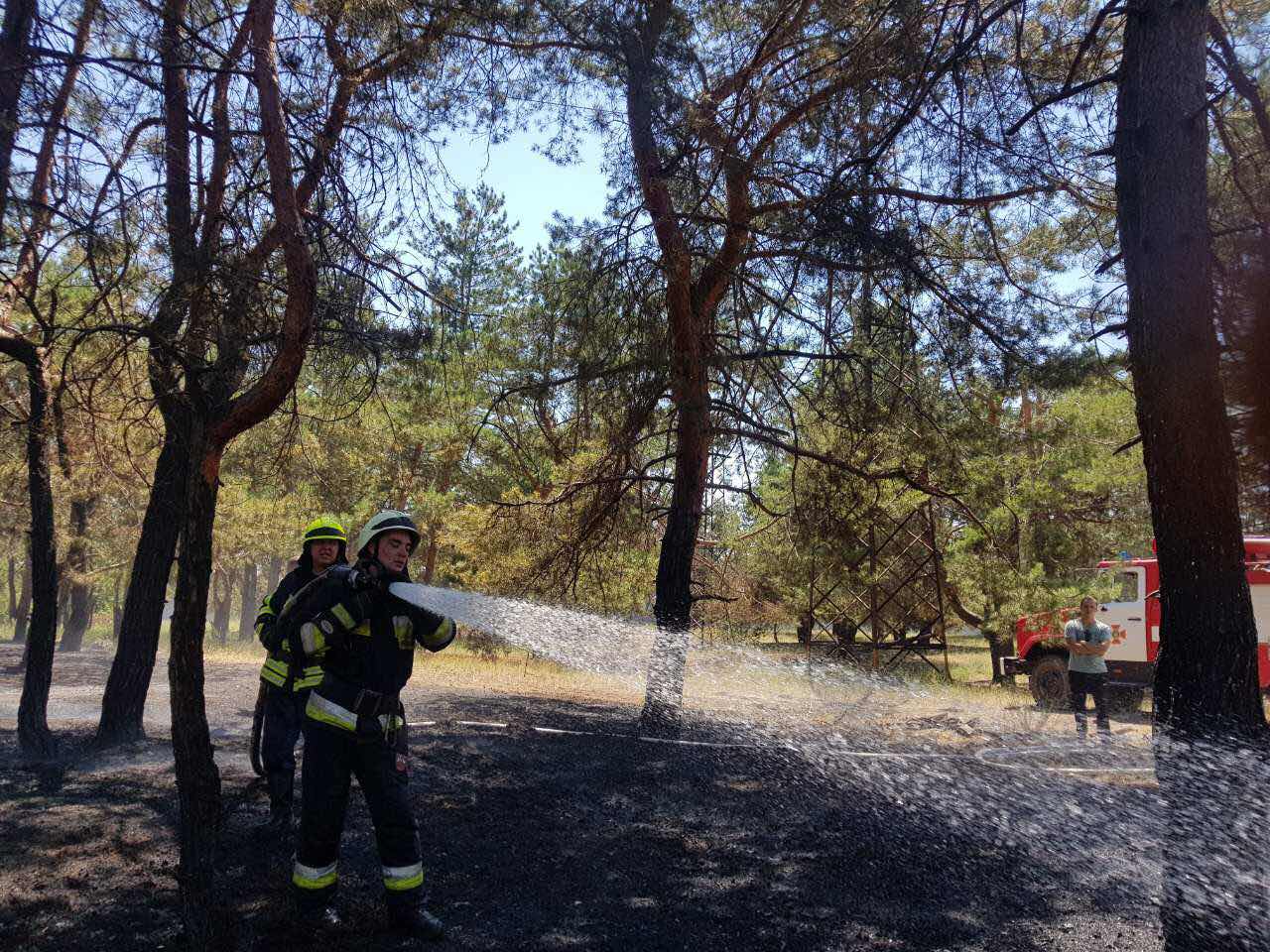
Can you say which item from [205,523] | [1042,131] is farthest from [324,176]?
[1042,131]

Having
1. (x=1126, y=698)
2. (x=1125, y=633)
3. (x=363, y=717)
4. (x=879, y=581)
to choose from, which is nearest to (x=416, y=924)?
(x=363, y=717)

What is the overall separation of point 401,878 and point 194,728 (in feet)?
3.45

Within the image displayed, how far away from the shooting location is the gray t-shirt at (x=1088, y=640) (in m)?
9.72

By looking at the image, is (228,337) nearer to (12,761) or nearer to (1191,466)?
(12,761)

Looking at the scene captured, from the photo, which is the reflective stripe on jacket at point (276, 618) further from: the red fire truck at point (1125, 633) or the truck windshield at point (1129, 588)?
the truck windshield at point (1129, 588)

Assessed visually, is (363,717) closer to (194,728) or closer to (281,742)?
(194,728)

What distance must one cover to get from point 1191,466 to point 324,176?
16.7 ft

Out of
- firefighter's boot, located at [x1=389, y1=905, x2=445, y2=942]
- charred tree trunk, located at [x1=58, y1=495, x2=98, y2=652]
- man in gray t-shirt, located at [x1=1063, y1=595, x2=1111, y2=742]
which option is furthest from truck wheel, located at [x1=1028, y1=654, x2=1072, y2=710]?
charred tree trunk, located at [x1=58, y1=495, x2=98, y2=652]

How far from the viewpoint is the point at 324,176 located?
18.4 feet

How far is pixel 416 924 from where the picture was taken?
145 inches

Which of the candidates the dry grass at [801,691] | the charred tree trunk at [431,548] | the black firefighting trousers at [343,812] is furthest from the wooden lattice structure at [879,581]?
the charred tree trunk at [431,548]

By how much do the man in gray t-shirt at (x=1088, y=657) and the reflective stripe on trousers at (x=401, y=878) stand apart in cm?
816

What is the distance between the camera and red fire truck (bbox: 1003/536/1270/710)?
1265 centimetres

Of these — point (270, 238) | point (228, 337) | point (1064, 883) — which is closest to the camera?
point (1064, 883)
